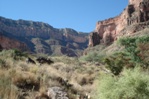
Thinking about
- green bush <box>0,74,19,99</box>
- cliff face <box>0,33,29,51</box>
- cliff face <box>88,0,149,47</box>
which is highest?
cliff face <box>88,0,149,47</box>

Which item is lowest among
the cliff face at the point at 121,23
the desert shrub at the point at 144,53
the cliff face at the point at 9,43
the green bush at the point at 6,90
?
the green bush at the point at 6,90

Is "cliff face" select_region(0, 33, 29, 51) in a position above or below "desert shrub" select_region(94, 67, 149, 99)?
above

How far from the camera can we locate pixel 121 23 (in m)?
124

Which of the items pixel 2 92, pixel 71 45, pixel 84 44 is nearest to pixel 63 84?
pixel 2 92

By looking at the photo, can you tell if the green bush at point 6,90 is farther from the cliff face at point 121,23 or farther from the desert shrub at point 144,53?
the cliff face at point 121,23

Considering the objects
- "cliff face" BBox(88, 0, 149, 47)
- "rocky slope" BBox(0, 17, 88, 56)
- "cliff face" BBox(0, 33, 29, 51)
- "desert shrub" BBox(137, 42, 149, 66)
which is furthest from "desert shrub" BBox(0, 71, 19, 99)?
"rocky slope" BBox(0, 17, 88, 56)

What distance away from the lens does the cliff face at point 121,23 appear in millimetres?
97613

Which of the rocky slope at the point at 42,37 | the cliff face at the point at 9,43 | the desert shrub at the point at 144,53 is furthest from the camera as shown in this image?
the rocky slope at the point at 42,37

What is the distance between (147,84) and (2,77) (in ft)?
13.1

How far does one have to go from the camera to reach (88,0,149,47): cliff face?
320ft

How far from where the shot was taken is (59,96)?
8133mm

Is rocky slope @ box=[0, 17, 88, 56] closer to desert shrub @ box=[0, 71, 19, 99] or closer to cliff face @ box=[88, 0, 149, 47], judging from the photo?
cliff face @ box=[88, 0, 149, 47]

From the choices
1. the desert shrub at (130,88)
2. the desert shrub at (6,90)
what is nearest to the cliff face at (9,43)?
the desert shrub at (6,90)

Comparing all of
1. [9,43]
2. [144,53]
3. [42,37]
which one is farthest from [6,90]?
[42,37]
